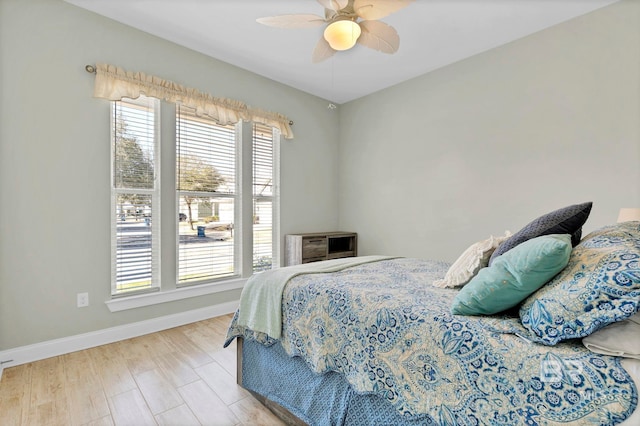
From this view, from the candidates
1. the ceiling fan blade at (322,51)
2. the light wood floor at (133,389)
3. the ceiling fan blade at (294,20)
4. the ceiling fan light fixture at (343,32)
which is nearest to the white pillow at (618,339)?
the light wood floor at (133,389)

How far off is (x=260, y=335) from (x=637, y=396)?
61.2 inches

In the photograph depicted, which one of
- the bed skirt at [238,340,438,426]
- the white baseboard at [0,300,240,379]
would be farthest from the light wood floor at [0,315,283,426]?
the bed skirt at [238,340,438,426]

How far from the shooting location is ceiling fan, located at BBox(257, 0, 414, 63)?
73.3 inches

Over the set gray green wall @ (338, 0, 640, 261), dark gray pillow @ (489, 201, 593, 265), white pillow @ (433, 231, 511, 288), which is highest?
gray green wall @ (338, 0, 640, 261)

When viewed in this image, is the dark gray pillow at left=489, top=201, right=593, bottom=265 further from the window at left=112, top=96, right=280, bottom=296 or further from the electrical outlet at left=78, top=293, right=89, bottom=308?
the electrical outlet at left=78, top=293, right=89, bottom=308

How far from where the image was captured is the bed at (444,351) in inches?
33.6

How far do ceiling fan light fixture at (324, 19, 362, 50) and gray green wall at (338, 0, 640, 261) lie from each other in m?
1.91

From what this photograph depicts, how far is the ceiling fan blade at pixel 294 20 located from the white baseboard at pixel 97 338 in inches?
110

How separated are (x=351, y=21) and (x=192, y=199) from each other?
91.4 inches

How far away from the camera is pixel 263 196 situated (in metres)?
3.88

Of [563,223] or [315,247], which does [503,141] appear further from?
[315,247]

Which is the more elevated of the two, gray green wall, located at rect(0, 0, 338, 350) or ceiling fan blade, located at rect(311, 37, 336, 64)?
ceiling fan blade, located at rect(311, 37, 336, 64)

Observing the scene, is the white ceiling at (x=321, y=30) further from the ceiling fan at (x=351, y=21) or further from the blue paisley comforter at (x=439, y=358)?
the blue paisley comforter at (x=439, y=358)

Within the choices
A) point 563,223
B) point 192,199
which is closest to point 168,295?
point 192,199
